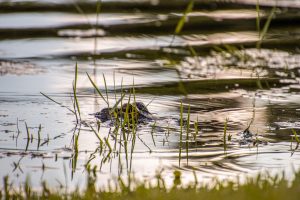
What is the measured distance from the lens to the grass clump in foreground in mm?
4477

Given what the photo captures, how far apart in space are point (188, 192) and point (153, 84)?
4.44 metres

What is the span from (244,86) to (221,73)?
708 millimetres

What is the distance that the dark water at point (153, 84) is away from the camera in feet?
20.7

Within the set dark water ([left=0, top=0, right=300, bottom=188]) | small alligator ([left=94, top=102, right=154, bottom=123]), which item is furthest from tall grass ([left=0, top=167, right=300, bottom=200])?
small alligator ([left=94, top=102, right=154, bottom=123])

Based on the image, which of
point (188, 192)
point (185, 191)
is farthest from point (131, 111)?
point (188, 192)

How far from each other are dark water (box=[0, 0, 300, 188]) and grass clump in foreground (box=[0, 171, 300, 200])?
58cm

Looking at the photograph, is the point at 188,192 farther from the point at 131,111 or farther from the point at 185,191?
the point at 131,111

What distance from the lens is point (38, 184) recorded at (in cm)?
576

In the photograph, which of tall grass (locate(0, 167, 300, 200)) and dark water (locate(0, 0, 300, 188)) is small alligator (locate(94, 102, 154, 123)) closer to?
dark water (locate(0, 0, 300, 188))

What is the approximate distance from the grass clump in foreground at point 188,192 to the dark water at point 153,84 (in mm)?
578

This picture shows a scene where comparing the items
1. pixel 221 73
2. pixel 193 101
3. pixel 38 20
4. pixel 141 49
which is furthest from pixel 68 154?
pixel 38 20

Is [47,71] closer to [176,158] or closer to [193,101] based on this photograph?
[193,101]

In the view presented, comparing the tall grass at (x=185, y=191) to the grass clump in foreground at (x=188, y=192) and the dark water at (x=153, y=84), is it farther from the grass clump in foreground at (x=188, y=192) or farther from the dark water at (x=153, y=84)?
the dark water at (x=153, y=84)

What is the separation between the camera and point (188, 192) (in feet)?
15.6
